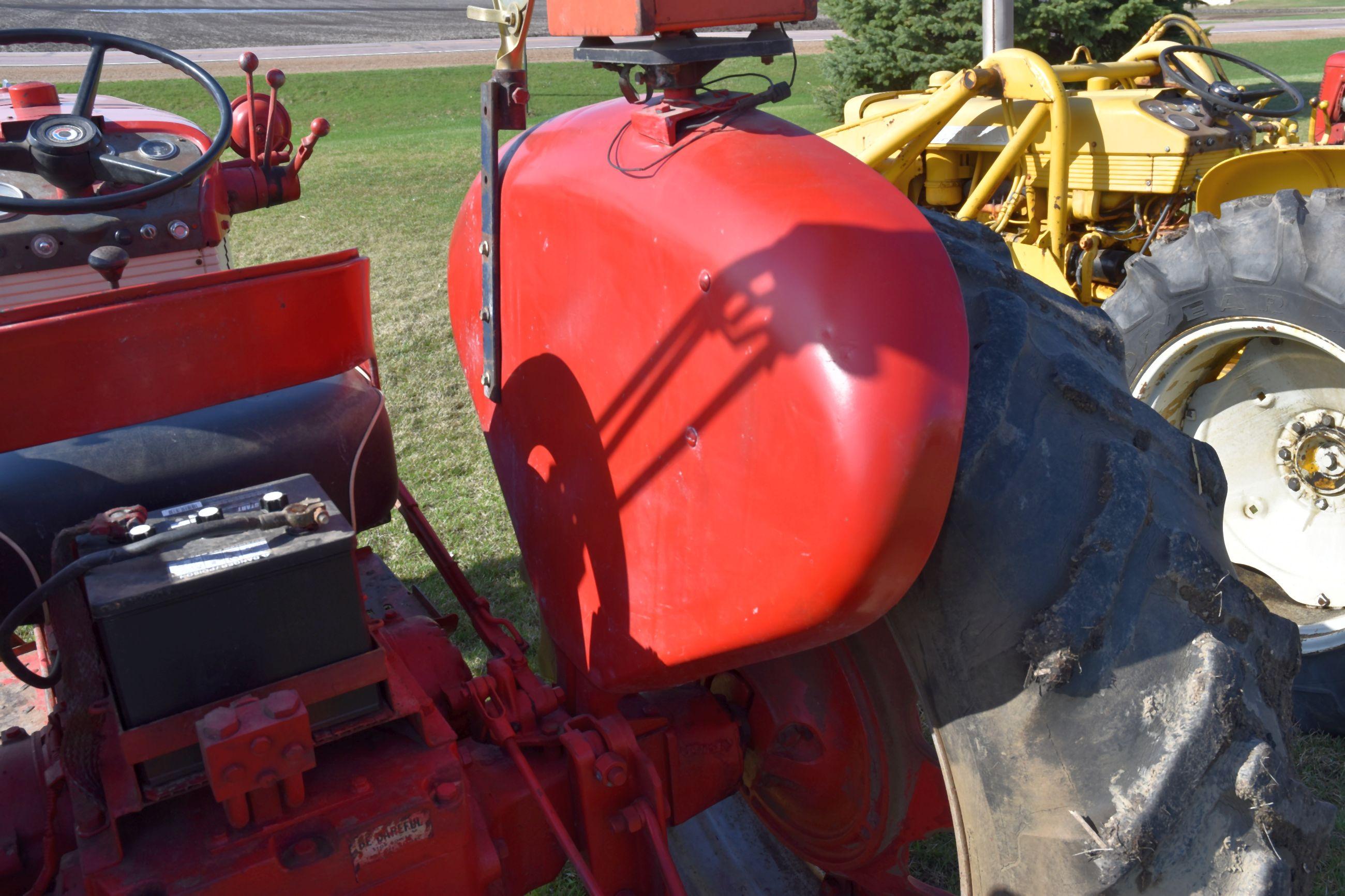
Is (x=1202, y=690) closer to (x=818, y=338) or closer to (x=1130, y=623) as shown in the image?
(x=1130, y=623)

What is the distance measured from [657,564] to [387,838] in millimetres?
524

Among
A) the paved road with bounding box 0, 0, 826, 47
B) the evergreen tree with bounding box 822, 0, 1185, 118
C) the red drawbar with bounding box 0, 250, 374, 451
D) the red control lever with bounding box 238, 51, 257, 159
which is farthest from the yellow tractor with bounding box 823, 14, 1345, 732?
the paved road with bounding box 0, 0, 826, 47

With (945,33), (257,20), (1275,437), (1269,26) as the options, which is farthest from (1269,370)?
(1269,26)

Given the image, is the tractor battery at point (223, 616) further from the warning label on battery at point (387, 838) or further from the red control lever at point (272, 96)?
the red control lever at point (272, 96)

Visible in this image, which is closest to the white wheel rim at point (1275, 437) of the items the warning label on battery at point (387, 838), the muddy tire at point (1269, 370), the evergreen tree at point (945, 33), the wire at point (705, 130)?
the muddy tire at point (1269, 370)

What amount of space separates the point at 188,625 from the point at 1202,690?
4.04 feet

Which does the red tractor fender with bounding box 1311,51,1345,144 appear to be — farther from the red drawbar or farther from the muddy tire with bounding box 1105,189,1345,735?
the red drawbar

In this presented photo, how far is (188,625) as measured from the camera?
4.72 ft

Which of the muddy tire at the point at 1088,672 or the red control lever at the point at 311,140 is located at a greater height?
the red control lever at the point at 311,140

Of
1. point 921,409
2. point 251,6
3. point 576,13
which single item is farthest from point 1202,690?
point 251,6

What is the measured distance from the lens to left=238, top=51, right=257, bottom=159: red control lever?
274 cm

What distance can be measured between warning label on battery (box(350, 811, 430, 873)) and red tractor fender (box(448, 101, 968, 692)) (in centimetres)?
32

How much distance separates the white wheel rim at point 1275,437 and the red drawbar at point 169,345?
236cm

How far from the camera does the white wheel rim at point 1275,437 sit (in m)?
2.99
